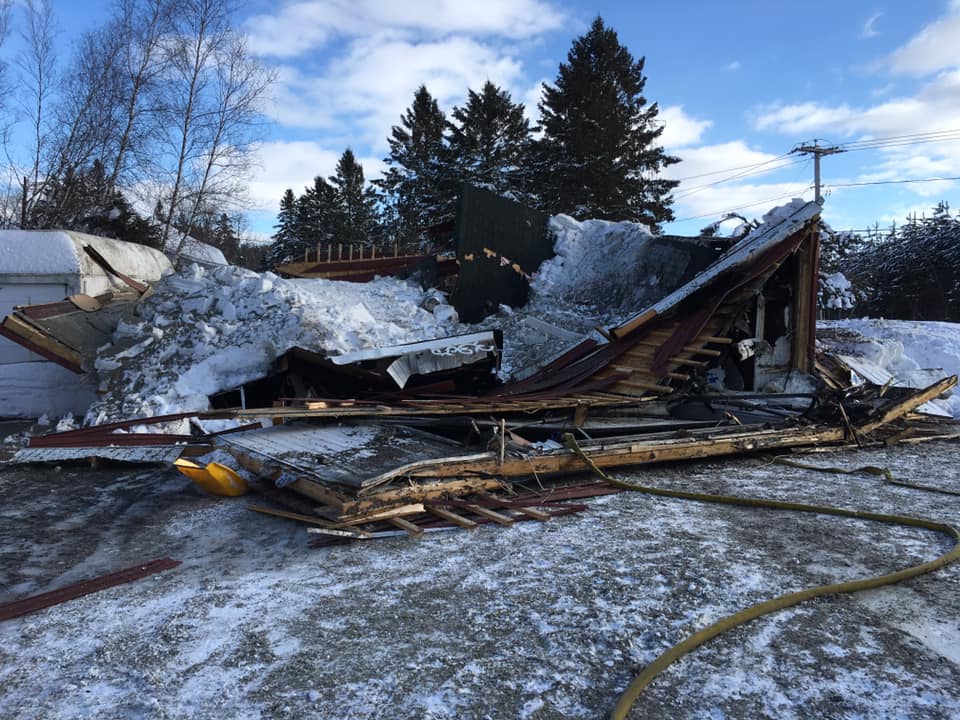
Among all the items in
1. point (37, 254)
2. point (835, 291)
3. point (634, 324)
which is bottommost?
point (634, 324)

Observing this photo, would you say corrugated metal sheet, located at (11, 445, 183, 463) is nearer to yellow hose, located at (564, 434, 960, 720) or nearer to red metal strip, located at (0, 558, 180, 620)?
red metal strip, located at (0, 558, 180, 620)

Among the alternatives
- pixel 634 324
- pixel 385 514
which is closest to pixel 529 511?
pixel 385 514

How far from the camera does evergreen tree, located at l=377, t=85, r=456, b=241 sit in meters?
28.4

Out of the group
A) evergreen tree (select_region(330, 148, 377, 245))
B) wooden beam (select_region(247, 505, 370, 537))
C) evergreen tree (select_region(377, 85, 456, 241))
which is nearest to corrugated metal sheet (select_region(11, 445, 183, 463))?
wooden beam (select_region(247, 505, 370, 537))

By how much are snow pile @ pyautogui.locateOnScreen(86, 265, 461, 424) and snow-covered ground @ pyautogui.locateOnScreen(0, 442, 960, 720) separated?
10.8 feet

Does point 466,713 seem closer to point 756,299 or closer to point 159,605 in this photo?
point 159,605

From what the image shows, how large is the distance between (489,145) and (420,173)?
3.99 metres

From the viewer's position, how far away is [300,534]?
4.48 m

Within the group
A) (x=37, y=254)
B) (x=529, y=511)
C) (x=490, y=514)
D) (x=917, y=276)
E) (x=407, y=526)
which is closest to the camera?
(x=407, y=526)

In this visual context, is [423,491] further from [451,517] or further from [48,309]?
[48,309]

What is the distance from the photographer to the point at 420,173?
98.9ft

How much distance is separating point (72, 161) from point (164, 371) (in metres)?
11.1

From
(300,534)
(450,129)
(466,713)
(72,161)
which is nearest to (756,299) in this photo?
(300,534)

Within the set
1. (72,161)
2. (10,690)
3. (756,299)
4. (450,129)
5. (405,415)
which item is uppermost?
(450,129)
